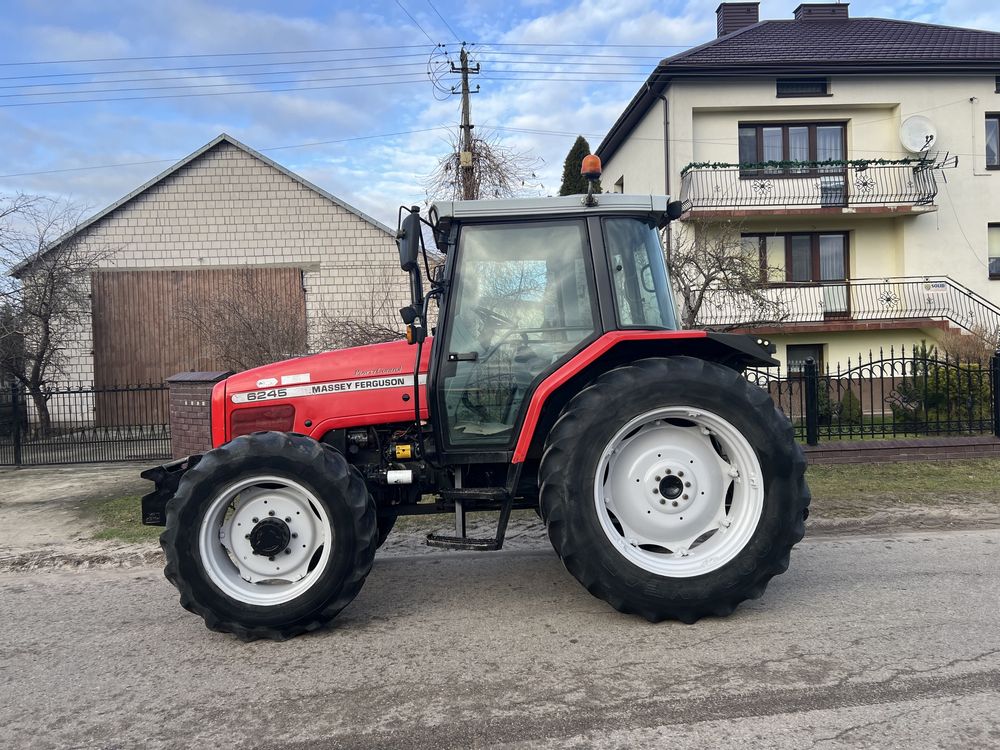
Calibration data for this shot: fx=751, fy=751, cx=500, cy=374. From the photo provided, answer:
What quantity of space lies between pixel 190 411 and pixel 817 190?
1423 centimetres

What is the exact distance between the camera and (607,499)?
414 centimetres

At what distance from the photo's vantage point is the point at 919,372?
10859 mm

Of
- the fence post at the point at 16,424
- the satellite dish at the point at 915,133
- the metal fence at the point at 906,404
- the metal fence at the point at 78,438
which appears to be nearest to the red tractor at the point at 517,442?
the metal fence at the point at 906,404

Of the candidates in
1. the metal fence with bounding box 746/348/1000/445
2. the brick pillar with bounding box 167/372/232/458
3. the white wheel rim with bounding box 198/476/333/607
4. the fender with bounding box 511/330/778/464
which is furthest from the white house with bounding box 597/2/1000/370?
the white wheel rim with bounding box 198/476/333/607

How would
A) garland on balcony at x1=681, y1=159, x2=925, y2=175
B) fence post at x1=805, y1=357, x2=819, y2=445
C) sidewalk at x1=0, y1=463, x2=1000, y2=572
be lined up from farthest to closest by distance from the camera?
garland on balcony at x1=681, y1=159, x2=925, y2=175 < fence post at x1=805, y1=357, x2=819, y2=445 < sidewalk at x1=0, y1=463, x2=1000, y2=572

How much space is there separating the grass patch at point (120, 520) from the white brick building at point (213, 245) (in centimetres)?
881

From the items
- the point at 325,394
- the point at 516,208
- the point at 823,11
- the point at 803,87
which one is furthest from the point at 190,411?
the point at 823,11

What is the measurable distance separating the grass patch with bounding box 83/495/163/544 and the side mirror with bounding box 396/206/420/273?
3.94 metres

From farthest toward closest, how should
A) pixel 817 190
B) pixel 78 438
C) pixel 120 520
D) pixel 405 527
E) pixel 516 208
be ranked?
pixel 817 190 → pixel 78 438 → pixel 120 520 → pixel 405 527 → pixel 516 208

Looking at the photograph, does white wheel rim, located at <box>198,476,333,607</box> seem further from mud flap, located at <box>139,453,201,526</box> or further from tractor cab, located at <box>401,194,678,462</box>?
tractor cab, located at <box>401,194,678,462</box>

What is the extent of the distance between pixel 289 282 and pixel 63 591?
40.1ft

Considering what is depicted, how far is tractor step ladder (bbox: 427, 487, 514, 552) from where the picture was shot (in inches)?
163

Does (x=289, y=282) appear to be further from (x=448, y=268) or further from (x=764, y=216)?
(x=448, y=268)

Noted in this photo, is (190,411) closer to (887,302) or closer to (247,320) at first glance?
(247,320)
